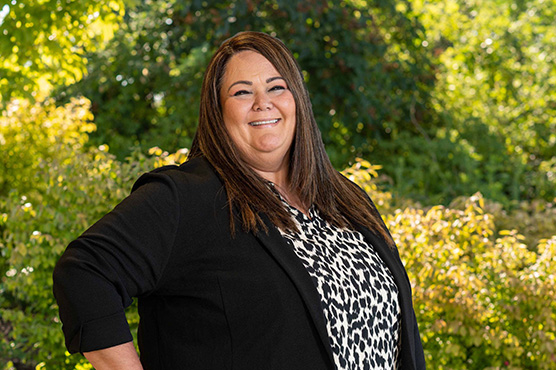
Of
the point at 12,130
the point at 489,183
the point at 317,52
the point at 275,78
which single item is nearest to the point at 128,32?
the point at 317,52

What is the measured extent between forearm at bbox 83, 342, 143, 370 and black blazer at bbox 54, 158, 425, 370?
2 centimetres

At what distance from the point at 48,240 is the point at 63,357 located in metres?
0.75

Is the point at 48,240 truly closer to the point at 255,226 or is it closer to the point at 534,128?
the point at 255,226

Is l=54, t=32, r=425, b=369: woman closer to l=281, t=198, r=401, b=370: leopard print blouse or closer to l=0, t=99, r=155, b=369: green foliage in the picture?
l=281, t=198, r=401, b=370: leopard print blouse

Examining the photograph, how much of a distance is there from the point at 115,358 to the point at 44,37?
451cm

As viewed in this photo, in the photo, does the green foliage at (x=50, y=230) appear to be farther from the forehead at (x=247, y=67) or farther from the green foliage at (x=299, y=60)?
the green foliage at (x=299, y=60)

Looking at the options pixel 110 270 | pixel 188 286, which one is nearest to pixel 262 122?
pixel 188 286

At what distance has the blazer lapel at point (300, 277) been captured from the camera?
1.98m

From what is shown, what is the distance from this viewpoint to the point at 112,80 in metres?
9.23

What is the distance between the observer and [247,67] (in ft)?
7.55

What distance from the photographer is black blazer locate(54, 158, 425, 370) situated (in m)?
1.77

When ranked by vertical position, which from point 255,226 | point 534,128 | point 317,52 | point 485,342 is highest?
point 317,52

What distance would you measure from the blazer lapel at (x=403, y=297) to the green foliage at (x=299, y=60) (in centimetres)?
569

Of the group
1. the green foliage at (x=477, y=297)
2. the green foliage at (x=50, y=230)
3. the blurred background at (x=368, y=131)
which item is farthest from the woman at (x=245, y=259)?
the green foliage at (x=50, y=230)
